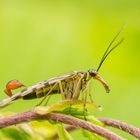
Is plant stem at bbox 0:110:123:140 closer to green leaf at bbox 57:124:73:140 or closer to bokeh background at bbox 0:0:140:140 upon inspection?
green leaf at bbox 57:124:73:140

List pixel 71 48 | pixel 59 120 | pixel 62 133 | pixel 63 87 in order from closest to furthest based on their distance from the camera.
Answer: pixel 59 120, pixel 62 133, pixel 63 87, pixel 71 48

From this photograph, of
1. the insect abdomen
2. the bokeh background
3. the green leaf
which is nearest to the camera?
the green leaf

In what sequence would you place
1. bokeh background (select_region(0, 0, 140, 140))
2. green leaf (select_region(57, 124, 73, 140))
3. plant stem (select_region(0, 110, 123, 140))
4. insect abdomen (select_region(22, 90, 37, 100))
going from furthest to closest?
1. bokeh background (select_region(0, 0, 140, 140))
2. insect abdomen (select_region(22, 90, 37, 100))
3. green leaf (select_region(57, 124, 73, 140))
4. plant stem (select_region(0, 110, 123, 140))

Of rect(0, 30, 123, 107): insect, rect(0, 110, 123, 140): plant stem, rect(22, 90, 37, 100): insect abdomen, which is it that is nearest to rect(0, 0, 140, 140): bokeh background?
rect(0, 30, 123, 107): insect

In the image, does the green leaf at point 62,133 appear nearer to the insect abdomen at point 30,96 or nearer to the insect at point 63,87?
the insect at point 63,87

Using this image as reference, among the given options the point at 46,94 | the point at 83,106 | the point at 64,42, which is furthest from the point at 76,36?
the point at 83,106

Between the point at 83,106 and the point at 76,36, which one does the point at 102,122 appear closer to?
the point at 83,106

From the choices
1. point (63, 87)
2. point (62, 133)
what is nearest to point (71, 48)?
point (63, 87)

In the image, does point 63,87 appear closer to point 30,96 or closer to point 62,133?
point 30,96

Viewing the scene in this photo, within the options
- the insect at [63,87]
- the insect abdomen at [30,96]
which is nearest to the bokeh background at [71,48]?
the insect at [63,87]
